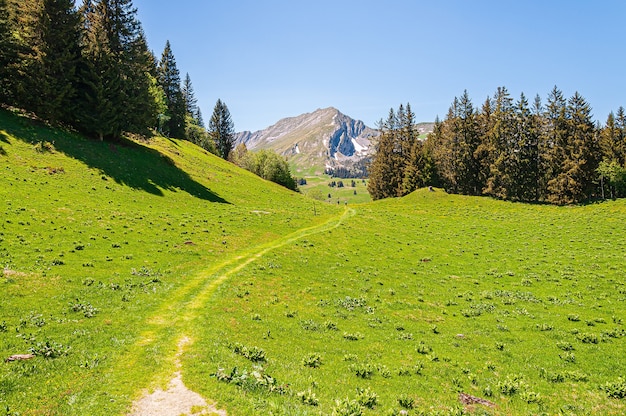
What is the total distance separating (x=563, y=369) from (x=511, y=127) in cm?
9638

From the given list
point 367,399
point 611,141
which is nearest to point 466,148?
point 611,141

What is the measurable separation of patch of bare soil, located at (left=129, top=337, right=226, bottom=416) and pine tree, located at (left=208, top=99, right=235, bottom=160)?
430 ft

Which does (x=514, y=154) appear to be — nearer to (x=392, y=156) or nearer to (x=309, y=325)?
(x=392, y=156)

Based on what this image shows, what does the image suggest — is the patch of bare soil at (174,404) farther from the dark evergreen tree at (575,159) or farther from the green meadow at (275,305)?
the dark evergreen tree at (575,159)

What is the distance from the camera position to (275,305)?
24000mm

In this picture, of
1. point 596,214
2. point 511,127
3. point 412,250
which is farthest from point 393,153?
point 412,250

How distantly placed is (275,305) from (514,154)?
9469cm

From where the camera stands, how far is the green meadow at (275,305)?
509 inches

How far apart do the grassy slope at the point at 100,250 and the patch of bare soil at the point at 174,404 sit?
64 centimetres

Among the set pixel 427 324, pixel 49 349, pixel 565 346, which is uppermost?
pixel 49 349

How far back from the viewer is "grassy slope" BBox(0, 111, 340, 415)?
41.2ft

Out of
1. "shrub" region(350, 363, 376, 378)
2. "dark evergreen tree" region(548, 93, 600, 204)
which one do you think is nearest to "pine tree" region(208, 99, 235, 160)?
"dark evergreen tree" region(548, 93, 600, 204)

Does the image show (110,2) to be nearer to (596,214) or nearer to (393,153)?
(393,153)

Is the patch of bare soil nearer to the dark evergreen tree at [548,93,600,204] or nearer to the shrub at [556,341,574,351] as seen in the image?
the shrub at [556,341,574,351]
